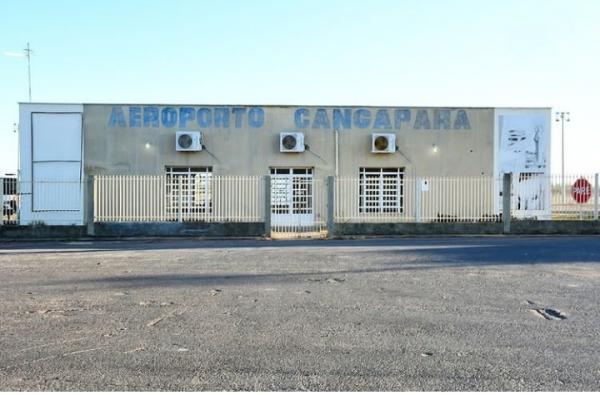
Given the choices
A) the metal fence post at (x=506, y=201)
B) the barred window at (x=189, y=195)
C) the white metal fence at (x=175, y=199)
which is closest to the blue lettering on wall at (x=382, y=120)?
the metal fence post at (x=506, y=201)

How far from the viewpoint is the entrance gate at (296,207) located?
20.0 m

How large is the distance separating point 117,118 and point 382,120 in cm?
1063

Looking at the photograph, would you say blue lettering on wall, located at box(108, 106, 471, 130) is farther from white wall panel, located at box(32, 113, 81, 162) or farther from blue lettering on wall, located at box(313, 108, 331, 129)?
white wall panel, located at box(32, 113, 81, 162)

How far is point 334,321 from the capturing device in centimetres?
618

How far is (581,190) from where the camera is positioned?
19.3m

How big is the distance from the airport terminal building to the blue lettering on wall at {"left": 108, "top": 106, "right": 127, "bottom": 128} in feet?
0.13

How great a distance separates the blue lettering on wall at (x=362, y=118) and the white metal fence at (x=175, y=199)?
562cm

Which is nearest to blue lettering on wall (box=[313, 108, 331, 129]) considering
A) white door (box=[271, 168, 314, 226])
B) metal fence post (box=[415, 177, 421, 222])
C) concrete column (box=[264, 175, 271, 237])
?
white door (box=[271, 168, 314, 226])

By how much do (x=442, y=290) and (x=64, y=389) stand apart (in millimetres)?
5368

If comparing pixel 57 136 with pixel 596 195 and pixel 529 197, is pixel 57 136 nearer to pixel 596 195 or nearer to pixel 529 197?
pixel 529 197

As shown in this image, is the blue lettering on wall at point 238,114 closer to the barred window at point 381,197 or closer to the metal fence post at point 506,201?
the barred window at point 381,197

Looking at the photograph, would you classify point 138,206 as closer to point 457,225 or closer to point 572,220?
point 457,225

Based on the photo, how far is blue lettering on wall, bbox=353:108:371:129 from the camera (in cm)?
2341

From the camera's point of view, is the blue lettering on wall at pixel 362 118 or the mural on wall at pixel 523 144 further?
the mural on wall at pixel 523 144
